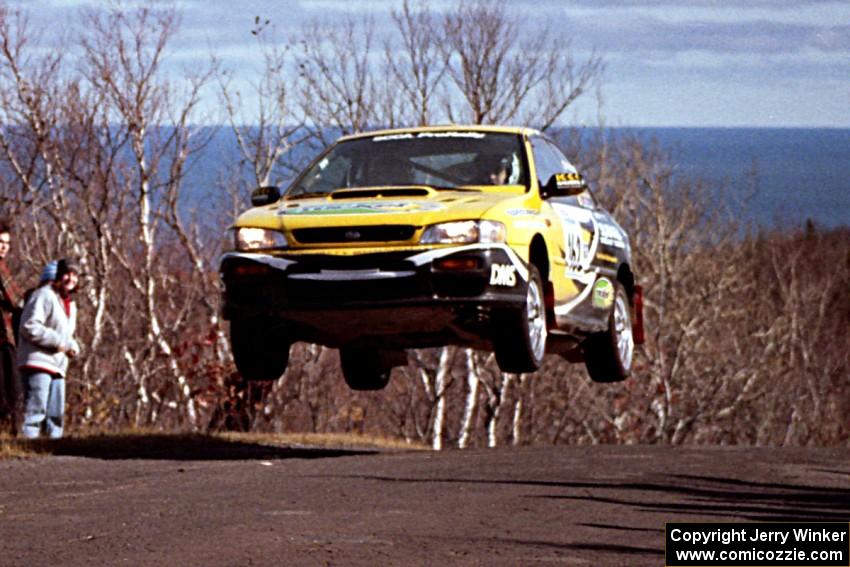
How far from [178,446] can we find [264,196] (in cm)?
A: 651

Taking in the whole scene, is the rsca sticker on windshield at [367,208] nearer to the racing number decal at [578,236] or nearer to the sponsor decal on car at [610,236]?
the racing number decal at [578,236]

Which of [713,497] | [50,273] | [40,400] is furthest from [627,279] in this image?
[40,400]

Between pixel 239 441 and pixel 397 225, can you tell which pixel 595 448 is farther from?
pixel 397 225

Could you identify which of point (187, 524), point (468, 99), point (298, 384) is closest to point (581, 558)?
point (187, 524)

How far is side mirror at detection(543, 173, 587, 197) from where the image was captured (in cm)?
1095

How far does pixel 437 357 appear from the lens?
40969 millimetres

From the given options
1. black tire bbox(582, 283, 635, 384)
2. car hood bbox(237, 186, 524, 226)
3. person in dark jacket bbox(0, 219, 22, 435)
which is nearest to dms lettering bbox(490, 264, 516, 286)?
car hood bbox(237, 186, 524, 226)

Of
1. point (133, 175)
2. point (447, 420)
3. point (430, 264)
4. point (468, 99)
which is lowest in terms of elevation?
point (447, 420)

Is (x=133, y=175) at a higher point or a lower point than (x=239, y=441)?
higher

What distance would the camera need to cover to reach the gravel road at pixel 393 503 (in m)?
9.02

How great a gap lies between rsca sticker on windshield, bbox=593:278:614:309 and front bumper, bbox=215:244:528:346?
5.43 feet

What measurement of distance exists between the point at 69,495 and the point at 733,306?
175 feet

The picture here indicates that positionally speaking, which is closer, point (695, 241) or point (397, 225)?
point (397, 225)

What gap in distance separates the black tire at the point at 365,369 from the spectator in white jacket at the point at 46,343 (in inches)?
143
